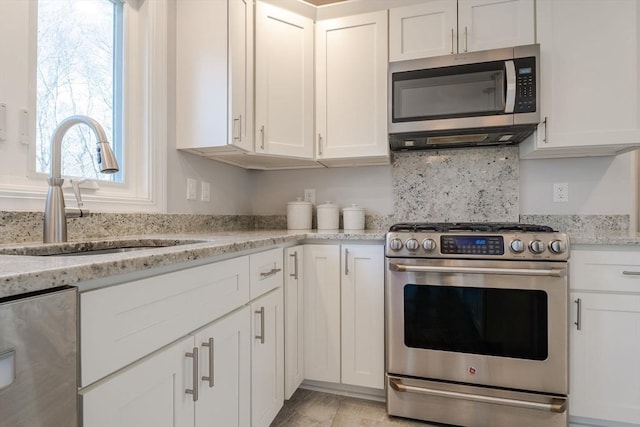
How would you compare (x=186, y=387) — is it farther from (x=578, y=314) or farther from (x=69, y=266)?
(x=578, y=314)

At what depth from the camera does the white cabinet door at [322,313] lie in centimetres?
180

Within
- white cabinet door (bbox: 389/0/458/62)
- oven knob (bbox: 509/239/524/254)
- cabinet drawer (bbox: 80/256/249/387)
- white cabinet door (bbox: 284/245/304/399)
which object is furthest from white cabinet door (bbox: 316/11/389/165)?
cabinet drawer (bbox: 80/256/249/387)

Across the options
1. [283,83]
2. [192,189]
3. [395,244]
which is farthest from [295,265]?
[283,83]

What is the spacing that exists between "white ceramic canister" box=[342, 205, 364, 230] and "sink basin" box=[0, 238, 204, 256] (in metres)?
1.11

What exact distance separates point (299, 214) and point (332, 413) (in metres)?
1.18

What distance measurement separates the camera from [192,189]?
1.89 metres

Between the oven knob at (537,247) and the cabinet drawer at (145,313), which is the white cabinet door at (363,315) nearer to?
the oven knob at (537,247)

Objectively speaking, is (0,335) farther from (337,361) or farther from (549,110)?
(549,110)

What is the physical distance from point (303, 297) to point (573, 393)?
1.30 metres

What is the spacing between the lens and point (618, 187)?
196cm

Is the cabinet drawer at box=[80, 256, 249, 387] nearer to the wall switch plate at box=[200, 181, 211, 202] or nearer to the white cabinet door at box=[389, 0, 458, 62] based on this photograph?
the wall switch plate at box=[200, 181, 211, 202]

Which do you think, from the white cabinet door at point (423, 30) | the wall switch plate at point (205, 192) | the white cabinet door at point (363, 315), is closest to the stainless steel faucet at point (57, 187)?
the wall switch plate at point (205, 192)

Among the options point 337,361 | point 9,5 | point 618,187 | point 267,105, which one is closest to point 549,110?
point 618,187

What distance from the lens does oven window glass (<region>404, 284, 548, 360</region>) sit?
1.49m
